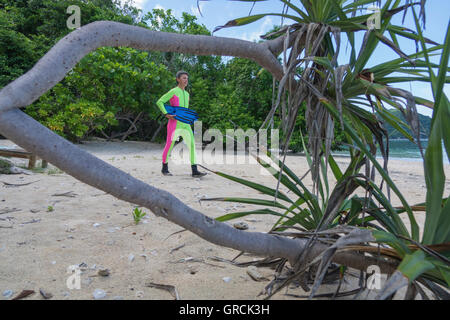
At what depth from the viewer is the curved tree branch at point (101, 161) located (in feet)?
2.66

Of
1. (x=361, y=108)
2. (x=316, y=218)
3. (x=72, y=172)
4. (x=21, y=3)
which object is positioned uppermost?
(x=21, y=3)

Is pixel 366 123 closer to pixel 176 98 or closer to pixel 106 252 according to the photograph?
pixel 106 252

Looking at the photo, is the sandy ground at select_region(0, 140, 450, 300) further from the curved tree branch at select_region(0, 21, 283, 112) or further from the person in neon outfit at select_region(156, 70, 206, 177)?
the person in neon outfit at select_region(156, 70, 206, 177)

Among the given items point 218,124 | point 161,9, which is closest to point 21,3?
point 161,9

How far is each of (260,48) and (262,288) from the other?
1.12m

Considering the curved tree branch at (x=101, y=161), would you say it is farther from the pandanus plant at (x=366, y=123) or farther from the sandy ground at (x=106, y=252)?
the sandy ground at (x=106, y=252)

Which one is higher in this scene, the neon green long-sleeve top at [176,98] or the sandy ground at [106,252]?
the neon green long-sleeve top at [176,98]

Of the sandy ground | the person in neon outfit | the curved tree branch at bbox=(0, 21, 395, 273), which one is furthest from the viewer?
the person in neon outfit

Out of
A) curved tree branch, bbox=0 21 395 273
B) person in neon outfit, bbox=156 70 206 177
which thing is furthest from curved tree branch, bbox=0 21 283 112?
person in neon outfit, bbox=156 70 206 177

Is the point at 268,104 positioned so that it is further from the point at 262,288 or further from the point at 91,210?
the point at 262,288

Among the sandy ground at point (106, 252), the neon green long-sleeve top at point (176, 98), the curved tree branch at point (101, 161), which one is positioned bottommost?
the sandy ground at point (106, 252)

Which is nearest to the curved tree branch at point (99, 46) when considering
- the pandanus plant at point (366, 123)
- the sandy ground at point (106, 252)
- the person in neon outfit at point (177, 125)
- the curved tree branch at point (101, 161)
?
the curved tree branch at point (101, 161)

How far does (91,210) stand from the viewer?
2529mm

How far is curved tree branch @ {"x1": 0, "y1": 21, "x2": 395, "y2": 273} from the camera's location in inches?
31.9
